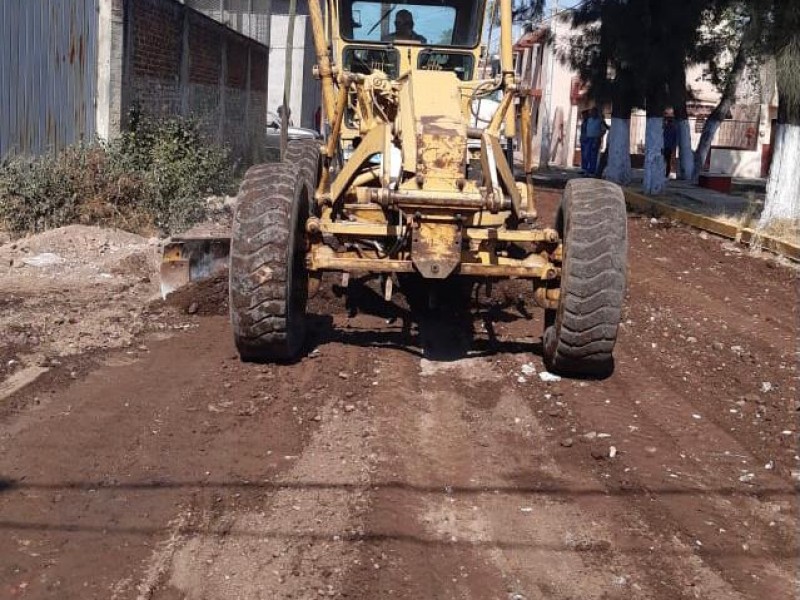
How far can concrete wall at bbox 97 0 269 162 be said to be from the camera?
14.3 metres

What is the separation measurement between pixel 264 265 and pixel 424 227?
1.12 metres

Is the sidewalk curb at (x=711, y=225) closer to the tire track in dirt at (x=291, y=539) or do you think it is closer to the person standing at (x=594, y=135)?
the person standing at (x=594, y=135)

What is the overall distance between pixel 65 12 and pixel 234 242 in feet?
26.2

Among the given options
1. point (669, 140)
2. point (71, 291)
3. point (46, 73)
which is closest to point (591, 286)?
point (71, 291)

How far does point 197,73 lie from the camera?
18516mm

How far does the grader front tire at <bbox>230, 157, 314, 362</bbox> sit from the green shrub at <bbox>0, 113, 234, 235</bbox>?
570 cm

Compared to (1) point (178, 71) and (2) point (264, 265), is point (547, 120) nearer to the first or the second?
A: (1) point (178, 71)

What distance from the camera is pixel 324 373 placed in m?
7.64

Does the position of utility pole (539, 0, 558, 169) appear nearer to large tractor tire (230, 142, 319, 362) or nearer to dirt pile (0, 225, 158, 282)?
dirt pile (0, 225, 158, 282)

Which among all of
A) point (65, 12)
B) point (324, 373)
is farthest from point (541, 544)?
point (65, 12)

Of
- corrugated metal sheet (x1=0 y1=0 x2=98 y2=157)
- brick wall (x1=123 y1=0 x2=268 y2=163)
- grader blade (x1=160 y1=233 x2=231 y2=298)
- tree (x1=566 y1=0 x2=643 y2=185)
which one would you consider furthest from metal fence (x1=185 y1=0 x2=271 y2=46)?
grader blade (x1=160 y1=233 x2=231 y2=298)

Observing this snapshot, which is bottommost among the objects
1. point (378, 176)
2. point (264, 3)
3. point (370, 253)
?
point (370, 253)

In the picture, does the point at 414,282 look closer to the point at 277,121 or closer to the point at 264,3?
the point at 264,3

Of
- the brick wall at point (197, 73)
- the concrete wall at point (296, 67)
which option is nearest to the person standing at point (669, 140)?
the brick wall at point (197, 73)
